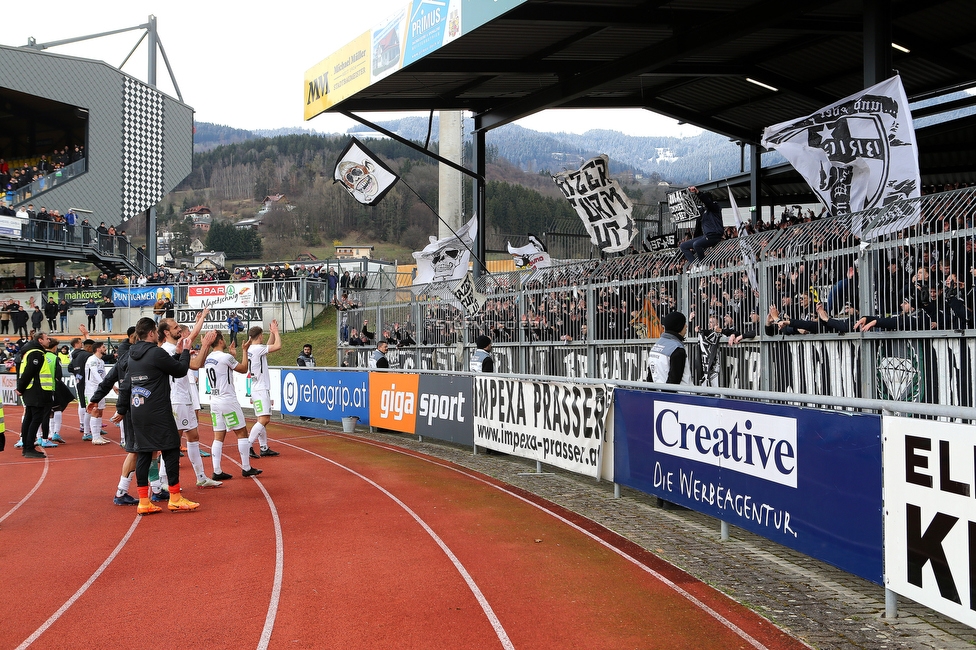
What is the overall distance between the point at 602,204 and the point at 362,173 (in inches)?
252

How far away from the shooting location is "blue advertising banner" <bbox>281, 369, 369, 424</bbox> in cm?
1906

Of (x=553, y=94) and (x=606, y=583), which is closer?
(x=606, y=583)

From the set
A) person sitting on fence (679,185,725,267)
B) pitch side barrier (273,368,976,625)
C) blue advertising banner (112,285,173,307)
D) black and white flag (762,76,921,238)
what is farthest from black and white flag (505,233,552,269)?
blue advertising banner (112,285,173,307)

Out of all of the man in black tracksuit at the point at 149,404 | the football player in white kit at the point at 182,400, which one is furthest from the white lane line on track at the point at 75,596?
the football player in white kit at the point at 182,400

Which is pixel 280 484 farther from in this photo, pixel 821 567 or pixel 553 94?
pixel 553 94

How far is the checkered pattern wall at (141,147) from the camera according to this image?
174 ft

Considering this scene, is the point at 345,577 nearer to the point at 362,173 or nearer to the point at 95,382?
the point at 95,382

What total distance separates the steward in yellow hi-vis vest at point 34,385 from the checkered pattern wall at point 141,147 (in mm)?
41070

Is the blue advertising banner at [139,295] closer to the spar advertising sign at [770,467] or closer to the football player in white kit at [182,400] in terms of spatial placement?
the football player in white kit at [182,400]

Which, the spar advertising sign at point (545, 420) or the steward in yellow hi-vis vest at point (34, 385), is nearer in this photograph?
the spar advertising sign at point (545, 420)

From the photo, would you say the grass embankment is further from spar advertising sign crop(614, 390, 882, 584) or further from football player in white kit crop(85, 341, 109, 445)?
spar advertising sign crop(614, 390, 882, 584)

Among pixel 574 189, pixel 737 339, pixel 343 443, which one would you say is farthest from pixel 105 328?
pixel 737 339

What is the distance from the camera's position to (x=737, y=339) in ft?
34.5

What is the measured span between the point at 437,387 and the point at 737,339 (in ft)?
21.8
